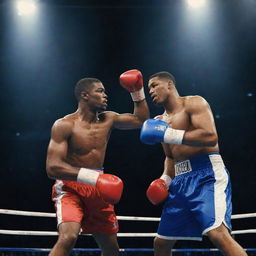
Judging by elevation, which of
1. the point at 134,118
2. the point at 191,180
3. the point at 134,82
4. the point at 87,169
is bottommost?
the point at 191,180

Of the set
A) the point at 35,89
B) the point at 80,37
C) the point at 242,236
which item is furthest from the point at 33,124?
the point at 242,236

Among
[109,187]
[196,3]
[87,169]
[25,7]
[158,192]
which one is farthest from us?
[196,3]

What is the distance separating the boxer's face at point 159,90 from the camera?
300 centimetres

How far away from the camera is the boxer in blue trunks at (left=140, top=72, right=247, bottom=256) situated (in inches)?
102

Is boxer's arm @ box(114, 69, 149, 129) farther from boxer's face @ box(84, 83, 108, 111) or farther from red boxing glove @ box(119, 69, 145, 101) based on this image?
boxer's face @ box(84, 83, 108, 111)

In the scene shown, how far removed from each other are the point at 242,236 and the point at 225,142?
203 centimetres

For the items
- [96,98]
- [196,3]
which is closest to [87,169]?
[96,98]

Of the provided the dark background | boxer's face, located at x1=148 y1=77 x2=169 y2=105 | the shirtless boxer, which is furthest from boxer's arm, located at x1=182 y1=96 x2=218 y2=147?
A: the dark background

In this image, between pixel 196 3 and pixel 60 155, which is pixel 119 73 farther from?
pixel 60 155

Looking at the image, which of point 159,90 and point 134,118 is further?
point 134,118

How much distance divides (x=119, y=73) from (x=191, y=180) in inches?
280

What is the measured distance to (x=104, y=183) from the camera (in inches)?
105

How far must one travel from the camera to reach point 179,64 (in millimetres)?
9383

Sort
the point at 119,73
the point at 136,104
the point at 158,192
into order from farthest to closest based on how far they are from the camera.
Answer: the point at 119,73 < the point at 136,104 < the point at 158,192
